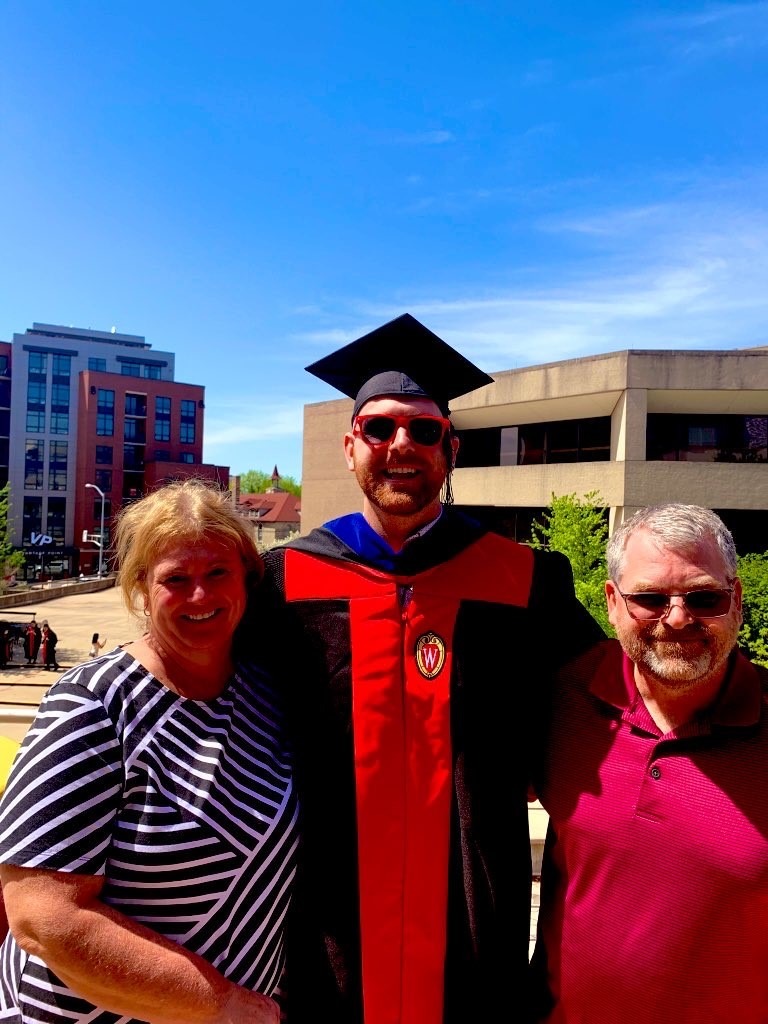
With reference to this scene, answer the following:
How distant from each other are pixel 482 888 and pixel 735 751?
2.62 feet

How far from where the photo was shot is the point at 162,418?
54469 millimetres

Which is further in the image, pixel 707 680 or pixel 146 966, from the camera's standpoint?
pixel 707 680

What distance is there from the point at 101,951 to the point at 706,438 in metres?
20.1

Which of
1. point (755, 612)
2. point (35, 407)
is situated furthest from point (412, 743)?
point (35, 407)

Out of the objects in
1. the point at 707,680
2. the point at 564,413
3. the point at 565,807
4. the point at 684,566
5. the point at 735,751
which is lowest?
the point at 565,807

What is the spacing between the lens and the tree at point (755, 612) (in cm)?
1112

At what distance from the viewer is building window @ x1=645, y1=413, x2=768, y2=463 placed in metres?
18.5

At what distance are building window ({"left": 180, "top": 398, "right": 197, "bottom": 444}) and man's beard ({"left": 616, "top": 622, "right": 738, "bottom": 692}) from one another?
57118 millimetres

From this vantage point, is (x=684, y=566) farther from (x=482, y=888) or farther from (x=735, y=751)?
(x=482, y=888)

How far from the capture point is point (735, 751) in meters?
1.76

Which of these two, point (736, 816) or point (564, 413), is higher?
point (564, 413)

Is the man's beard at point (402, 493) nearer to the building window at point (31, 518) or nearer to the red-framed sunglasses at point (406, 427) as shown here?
the red-framed sunglasses at point (406, 427)

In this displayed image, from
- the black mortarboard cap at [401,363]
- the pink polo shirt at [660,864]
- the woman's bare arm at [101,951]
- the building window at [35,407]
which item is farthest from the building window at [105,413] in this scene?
the pink polo shirt at [660,864]

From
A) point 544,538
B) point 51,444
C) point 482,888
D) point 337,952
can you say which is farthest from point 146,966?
point 51,444
